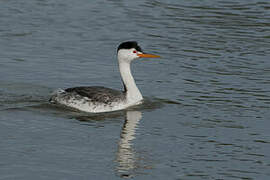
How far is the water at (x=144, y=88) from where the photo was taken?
38.0ft

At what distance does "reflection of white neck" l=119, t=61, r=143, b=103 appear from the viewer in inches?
623

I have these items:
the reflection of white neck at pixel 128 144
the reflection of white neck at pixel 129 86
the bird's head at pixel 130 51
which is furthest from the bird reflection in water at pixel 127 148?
the bird's head at pixel 130 51

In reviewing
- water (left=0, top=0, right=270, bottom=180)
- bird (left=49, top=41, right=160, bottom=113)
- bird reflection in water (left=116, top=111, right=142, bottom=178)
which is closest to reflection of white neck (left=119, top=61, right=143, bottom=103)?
bird (left=49, top=41, right=160, bottom=113)

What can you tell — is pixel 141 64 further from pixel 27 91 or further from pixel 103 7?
pixel 103 7

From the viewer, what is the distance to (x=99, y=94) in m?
15.4

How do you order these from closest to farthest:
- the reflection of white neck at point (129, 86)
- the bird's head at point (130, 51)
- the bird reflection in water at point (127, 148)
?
the bird reflection in water at point (127, 148) < the reflection of white neck at point (129, 86) < the bird's head at point (130, 51)

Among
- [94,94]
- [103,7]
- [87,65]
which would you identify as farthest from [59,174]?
[103,7]

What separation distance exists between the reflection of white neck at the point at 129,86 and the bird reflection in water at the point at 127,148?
580 mm

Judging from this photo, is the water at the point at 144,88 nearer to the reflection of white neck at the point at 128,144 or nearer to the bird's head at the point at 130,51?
the reflection of white neck at the point at 128,144

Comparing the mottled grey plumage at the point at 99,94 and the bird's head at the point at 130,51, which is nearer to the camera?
the mottled grey plumage at the point at 99,94

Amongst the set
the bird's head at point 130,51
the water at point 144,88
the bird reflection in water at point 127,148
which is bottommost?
the bird reflection in water at point 127,148

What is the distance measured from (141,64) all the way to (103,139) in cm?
665

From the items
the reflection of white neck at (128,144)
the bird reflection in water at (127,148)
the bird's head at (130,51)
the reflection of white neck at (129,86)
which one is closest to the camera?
the bird reflection in water at (127,148)

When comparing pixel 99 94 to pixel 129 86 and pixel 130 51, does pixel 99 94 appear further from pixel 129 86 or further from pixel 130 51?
pixel 130 51
